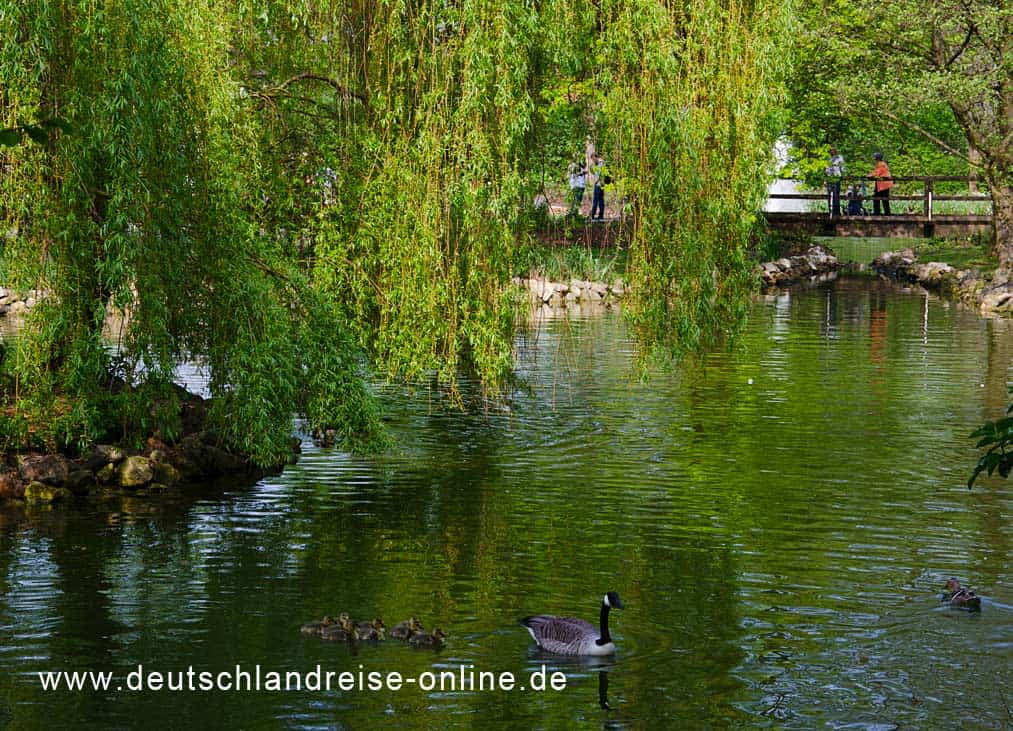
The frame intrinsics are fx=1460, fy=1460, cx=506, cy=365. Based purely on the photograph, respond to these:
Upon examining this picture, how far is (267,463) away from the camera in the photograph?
1669 centimetres

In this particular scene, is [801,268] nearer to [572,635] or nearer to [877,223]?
[877,223]

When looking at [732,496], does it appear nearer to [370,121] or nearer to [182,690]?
[370,121]

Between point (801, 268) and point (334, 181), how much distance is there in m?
36.8

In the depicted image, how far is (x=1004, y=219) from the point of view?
42375 millimetres

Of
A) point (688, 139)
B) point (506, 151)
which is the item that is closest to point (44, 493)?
point (506, 151)

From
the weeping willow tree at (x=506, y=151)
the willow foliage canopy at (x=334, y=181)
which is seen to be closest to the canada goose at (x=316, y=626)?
the willow foliage canopy at (x=334, y=181)

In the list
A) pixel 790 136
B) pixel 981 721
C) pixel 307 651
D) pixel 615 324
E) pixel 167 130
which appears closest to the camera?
pixel 981 721

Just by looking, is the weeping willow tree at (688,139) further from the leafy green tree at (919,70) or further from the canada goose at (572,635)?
the leafy green tree at (919,70)

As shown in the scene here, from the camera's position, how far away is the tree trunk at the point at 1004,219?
41969 millimetres

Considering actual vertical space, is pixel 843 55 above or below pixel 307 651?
above

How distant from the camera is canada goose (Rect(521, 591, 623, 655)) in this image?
11023 millimetres

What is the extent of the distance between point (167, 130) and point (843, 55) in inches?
1114

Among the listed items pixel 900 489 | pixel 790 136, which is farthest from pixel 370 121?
pixel 790 136

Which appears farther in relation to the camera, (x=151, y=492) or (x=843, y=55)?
(x=843, y=55)
